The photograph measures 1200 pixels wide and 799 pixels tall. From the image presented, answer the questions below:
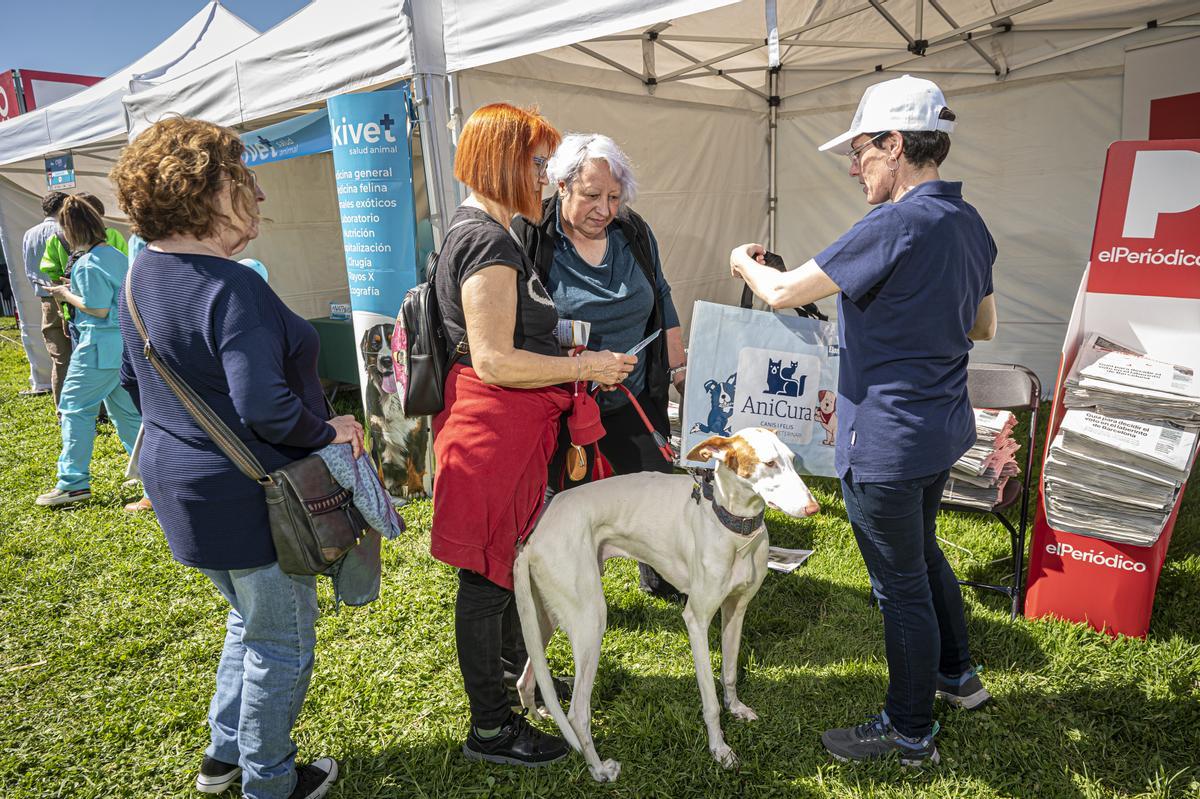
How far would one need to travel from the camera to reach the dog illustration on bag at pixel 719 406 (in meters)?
2.46

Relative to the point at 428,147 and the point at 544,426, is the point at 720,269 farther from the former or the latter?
the point at 544,426

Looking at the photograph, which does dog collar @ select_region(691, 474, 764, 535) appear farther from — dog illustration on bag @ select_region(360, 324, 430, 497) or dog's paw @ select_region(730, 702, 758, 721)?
dog illustration on bag @ select_region(360, 324, 430, 497)

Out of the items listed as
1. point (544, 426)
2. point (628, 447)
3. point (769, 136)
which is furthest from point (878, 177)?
point (769, 136)

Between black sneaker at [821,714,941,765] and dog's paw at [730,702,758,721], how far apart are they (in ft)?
0.79

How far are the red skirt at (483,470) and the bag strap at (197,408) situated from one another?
1.60 ft

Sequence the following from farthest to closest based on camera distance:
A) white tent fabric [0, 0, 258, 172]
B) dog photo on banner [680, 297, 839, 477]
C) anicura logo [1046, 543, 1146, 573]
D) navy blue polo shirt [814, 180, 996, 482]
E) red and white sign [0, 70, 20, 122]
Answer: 1. red and white sign [0, 70, 20, 122]
2. white tent fabric [0, 0, 258, 172]
3. anicura logo [1046, 543, 1146, 573]
4. dog photo on banner [680, 297, 839, 477]
5. navy blue polo shirt [814, 180, 996, 482]

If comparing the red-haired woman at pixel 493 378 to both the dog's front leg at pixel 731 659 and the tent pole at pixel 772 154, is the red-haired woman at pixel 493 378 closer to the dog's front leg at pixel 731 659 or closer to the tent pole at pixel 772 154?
the dog's front leg at pixel 731 659

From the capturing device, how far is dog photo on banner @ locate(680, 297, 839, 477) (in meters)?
2.40

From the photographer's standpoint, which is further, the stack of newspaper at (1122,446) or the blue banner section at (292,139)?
the blue banner section at (292,139)

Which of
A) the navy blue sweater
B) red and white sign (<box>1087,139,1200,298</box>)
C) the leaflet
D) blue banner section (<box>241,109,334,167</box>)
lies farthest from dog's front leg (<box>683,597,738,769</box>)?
blue banner section (<box>241,109,334,167</box>)

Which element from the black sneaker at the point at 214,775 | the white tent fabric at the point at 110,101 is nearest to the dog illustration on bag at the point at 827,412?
the black sneaker at the point at 214,775

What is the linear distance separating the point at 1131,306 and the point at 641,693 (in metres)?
2.40

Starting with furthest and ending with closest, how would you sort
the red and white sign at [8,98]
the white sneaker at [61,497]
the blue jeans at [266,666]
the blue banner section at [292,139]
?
the red and white sign at [8,98]
the white sneaker at [61,497]
the blue banner section at [292,139]
the blue jeans at [266,666]

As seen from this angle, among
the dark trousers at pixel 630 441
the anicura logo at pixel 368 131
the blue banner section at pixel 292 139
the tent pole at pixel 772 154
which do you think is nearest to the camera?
the dark trousers at pixel 630 441
